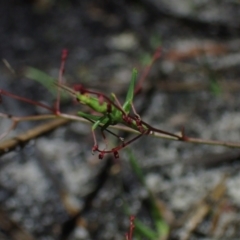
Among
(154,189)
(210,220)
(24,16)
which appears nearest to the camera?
(210,220)

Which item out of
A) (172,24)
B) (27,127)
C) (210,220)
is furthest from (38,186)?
(172,24)

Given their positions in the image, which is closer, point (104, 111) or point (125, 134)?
point (104, 111)

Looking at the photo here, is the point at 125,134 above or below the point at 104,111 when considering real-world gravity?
above

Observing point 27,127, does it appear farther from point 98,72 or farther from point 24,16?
point 24,16

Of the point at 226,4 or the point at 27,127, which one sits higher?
the point at 226,4

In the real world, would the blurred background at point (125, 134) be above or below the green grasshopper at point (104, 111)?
above

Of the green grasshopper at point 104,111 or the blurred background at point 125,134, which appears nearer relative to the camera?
the green grasshopper at point 104,111

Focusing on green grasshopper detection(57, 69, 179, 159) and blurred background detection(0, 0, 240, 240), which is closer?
green grasshopper detection(57, 69, 179, 159)

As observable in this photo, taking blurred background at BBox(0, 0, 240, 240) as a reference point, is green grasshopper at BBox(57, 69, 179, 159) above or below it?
below
